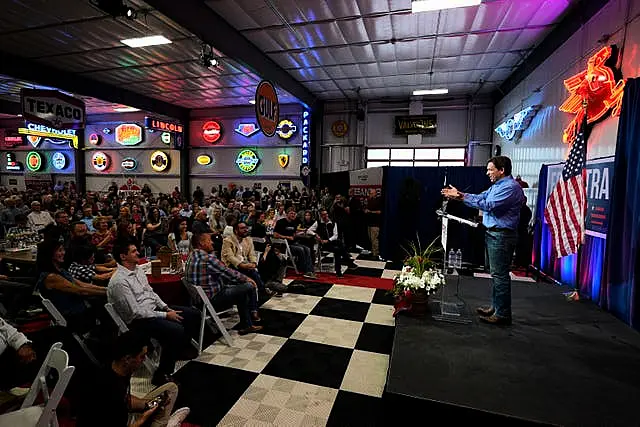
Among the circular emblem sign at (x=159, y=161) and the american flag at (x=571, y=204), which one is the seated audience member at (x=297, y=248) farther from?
the circular emblem sign at (x=159, y=161)

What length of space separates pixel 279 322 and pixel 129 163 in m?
14.5

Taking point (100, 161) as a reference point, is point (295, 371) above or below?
below

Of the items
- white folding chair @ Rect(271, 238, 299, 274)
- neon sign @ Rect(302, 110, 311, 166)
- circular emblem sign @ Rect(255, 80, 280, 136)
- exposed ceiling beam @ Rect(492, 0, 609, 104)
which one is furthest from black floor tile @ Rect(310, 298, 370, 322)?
neon sign @ Rect(302, 110, 311, 166)

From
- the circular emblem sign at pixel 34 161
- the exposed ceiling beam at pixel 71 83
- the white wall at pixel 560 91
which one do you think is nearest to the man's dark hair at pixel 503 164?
the white wall at pixel 560 91

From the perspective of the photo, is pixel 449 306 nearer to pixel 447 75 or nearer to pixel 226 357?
pixel 226 357

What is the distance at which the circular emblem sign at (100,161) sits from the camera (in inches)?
616

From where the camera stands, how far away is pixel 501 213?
3107 millimetres

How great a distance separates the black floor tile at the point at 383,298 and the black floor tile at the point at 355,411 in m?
2.20

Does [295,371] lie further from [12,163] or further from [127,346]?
[12,163]

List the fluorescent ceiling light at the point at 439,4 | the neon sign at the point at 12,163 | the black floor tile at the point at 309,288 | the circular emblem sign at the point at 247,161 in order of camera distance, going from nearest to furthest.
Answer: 1. the fluorescent ceiling light at the point at 439,4
2. the black floor tile at the point at 309,288
3. the circular emblem sign at the point at 247,161
4. the neon sign at the point at 12,163

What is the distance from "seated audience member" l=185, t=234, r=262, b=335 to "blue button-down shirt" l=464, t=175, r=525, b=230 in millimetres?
2667

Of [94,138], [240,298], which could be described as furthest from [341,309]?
[94,138]

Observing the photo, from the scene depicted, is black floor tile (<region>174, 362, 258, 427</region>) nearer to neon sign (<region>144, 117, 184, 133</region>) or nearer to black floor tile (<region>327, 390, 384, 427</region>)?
black floor tile (<region>327, 390, 384, 427</region>)

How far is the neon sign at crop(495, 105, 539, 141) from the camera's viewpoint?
23.1 ft
